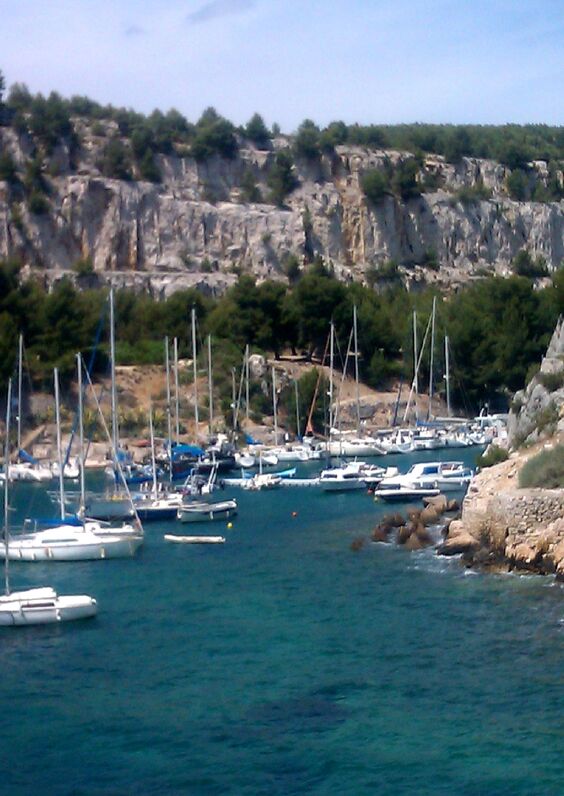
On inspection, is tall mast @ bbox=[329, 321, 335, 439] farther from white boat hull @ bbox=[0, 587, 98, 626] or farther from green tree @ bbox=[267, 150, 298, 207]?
white boat hull @ bbox=[0, 587, 98, 626]

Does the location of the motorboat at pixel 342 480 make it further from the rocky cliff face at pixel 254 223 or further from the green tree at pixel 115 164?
the green tree at pixel 115 164

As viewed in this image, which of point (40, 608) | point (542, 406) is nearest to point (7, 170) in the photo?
point (542, 406)

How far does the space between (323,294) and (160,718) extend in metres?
53.5

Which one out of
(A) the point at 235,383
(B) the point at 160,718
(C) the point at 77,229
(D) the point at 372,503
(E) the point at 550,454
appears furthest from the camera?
(C) the point at 77,229

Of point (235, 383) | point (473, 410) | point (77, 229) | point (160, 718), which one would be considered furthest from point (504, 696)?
point (77, 229)

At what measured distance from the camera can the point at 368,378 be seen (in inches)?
2854

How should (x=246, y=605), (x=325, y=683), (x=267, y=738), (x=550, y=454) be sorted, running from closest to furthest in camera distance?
(x=267, y=738) → (x=325, y=683) → (x=246, y=605) → (x=550, y=454)

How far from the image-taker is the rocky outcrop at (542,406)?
120ft

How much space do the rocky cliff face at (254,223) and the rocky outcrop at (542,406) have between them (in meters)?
42.7

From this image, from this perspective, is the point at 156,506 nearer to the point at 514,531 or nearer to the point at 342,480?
the point at 342,480

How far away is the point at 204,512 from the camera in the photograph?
39844 millimetres

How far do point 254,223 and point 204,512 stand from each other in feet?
170

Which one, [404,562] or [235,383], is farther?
[235,383]

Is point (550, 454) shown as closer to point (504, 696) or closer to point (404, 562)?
point (404, 562)
